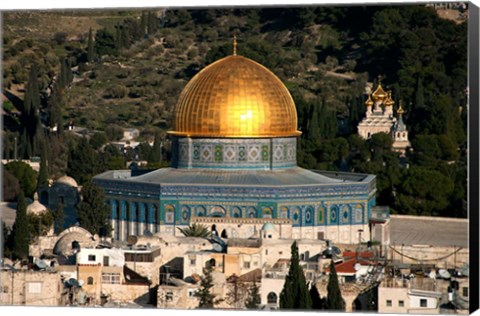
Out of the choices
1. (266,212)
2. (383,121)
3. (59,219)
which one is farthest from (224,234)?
(383,121)

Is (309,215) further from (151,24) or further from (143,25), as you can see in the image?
(151,24)

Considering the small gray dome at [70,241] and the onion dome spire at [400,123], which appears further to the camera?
the onion dome spire at [400,123]

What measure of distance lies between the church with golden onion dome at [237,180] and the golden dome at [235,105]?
2cm

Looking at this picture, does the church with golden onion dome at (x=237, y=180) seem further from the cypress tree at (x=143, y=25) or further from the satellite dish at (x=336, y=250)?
the cypress tree at (x=143, y=25)

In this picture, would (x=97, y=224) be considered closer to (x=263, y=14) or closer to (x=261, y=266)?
(x=261, y=266)

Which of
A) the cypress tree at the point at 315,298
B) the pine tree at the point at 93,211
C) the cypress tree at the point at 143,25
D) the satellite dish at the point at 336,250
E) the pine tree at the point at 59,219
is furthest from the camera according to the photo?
the cypress tree at the point at 143,25

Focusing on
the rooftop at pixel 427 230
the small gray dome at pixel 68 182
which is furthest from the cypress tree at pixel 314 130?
the rooftop at pixel 427 230

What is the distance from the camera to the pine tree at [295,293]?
33.5 m

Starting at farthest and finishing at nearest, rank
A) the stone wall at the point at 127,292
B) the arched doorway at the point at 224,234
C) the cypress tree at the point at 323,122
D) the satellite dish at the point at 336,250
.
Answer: the cypress tree at the point at 323,122 < the arched doorway at the point at 224,234 < the satellite dish at the point at 336,250 < the stone wall at the point at 127,292

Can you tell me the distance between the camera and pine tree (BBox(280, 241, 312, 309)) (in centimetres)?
3350

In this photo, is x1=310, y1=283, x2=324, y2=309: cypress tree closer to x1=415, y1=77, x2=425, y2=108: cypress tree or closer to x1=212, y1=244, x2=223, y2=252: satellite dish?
x1=212, y1=244, x2=223, y2=252: satellite dish

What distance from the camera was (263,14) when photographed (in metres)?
76.5

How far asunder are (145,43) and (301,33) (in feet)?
16.6

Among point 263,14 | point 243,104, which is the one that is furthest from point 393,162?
point 263,14
